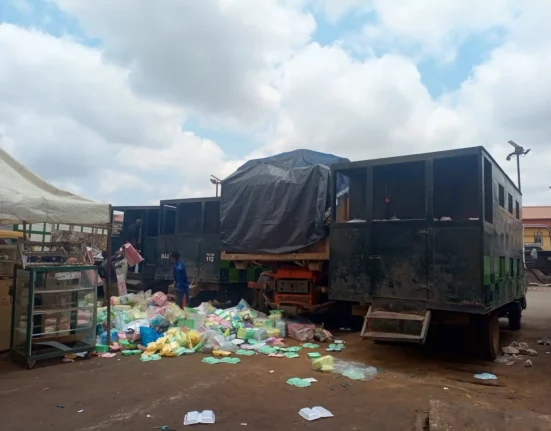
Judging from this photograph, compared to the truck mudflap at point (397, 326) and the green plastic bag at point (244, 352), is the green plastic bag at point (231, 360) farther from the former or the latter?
the truck mudflap at point (397, 326)

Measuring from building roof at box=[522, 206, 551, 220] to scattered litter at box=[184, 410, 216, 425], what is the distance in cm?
3724

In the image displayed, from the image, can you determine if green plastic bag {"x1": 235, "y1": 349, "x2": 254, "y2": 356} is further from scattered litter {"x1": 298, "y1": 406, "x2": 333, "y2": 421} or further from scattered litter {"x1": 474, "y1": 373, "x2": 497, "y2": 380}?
scattered litter {"x1": 474, "y1": 373, "x2": 497, "y2": 380}

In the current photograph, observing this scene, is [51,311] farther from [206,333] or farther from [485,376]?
[485,376]

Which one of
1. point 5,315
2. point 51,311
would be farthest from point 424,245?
point 5,315

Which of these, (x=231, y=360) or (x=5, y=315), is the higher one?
(x=5, y=315)

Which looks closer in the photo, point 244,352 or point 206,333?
point 244,352

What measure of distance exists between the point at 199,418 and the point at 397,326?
9.84 ft

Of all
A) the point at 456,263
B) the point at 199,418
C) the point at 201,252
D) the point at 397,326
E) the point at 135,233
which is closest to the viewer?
the point at 199,418

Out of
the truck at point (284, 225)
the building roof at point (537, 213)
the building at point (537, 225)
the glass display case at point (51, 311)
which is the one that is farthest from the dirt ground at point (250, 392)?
the building roof at point (537, 213)

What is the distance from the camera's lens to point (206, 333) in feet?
22.3

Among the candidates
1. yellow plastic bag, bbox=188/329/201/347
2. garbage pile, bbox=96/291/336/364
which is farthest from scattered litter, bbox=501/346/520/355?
yellow plastic bag, bbox=188/329/201/347

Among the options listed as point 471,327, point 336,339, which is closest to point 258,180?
point 336,339

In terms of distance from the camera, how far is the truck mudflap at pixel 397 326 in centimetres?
546

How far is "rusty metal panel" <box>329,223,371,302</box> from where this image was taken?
628cm
